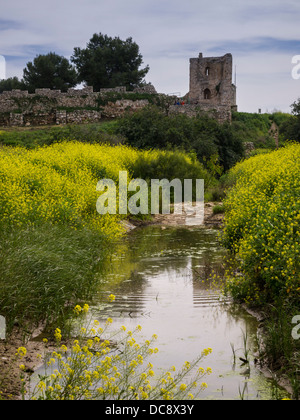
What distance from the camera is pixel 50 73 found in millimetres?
44688

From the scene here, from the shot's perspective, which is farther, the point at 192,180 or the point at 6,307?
the point at 192,180

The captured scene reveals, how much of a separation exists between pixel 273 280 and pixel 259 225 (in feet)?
4.63

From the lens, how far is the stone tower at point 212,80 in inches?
1870

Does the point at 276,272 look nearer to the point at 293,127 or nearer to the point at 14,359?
the point at 14,359

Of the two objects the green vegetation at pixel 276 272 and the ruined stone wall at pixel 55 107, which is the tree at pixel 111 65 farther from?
the green vegetation at pixel 276 272

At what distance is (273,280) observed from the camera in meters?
7.66

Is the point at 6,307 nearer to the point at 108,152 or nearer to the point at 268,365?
the point at 268,365

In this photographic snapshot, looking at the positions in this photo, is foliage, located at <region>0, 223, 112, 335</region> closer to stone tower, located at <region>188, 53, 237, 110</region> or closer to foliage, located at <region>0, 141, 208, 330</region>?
foliage, located at <region>0, 141, 208, 330</region>

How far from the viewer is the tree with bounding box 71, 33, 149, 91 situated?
45.1 m

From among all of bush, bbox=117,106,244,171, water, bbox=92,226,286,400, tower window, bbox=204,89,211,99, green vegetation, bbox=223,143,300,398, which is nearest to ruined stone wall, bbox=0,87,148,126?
bush, bbox=117,106,244,171

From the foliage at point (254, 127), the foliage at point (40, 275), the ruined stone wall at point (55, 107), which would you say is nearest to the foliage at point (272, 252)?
the foliage at point (40, 275)

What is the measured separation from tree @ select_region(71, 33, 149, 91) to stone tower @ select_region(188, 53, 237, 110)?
14.8 ft

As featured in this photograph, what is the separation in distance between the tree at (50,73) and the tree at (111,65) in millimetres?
1061
